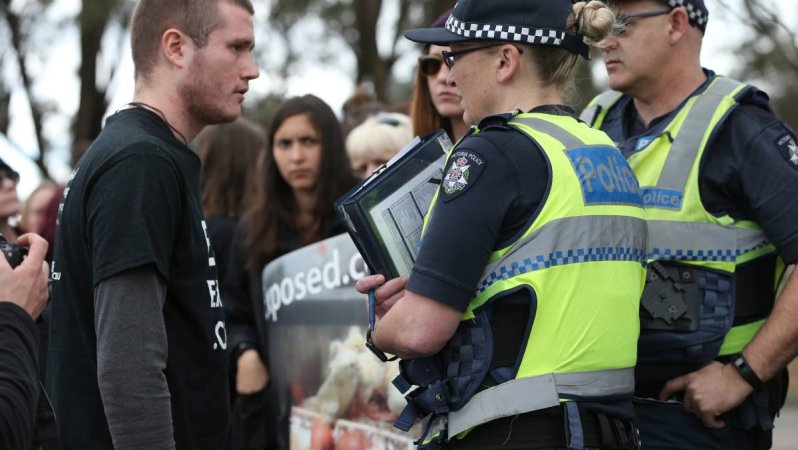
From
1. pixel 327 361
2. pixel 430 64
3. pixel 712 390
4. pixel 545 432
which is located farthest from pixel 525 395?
pixel 430 64

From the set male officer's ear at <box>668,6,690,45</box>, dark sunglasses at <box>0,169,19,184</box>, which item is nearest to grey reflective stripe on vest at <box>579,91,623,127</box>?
male officer's ear at <box>668,6,690,45</box>

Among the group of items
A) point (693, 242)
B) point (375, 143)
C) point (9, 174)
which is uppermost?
point (375, 143)

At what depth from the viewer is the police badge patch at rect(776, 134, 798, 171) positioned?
11.0ft

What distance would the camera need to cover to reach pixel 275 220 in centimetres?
482

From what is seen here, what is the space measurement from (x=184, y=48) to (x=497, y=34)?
98 centimetres

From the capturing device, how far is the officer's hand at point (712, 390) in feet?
10.9

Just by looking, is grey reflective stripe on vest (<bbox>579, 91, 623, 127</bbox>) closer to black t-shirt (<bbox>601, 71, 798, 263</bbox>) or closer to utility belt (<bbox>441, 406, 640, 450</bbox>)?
black t-shirt (<bbox>601, 71, 798, 263</bbox>)

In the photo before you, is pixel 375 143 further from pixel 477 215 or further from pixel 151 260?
pixel 477 215

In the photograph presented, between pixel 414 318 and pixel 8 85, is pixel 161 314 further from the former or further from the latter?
pixel 8 85

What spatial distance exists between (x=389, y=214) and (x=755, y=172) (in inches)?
48.6

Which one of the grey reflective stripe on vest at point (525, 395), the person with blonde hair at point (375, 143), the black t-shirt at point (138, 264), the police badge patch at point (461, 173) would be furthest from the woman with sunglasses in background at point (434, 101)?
the grey reflective stripe on vest at point (525, 395)

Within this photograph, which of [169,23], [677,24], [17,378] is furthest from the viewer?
[677,24]

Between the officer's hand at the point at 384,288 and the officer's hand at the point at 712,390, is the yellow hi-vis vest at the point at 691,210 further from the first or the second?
the officer's hand at the point at 384,288

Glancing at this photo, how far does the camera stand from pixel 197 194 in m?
3.10
